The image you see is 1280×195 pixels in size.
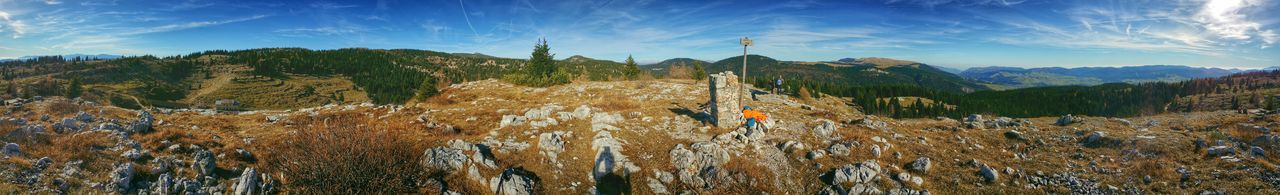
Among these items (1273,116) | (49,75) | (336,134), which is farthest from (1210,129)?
(49,75)

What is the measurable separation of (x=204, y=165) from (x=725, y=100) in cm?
1809

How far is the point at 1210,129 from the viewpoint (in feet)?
58.6

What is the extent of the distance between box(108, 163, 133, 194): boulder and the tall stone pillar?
61.7 ft

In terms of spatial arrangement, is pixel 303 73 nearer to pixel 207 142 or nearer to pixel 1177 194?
pixel 207 142

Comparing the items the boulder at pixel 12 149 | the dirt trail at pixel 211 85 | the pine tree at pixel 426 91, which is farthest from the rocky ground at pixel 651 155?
the dirt trail at pixel 211 85

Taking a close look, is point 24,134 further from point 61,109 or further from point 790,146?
point 790,146

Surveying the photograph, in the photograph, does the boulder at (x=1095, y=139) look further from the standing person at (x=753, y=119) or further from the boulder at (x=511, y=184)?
the boulder at (x=511, y=184)

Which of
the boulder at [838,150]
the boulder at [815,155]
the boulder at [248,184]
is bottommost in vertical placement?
the boulder at [248,184]

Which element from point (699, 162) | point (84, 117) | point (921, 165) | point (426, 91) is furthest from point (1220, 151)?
point (426, 91)

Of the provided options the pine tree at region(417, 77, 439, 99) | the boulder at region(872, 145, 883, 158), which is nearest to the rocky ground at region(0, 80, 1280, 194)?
the boulder at region(872, 145, 883, 158)

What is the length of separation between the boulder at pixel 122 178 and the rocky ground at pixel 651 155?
4 centimetres

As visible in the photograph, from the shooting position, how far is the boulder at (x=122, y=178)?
10.2 m

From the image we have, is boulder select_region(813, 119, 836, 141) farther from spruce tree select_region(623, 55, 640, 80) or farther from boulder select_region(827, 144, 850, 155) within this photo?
spruce tree select_region(623, 55, 640, 80)

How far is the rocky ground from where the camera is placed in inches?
444
